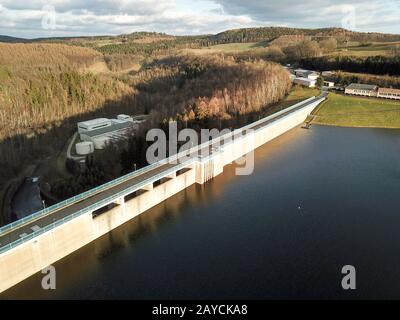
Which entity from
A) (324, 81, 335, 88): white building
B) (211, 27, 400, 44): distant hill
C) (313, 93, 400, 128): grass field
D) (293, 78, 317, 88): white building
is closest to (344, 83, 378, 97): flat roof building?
(313, 93, 400, 128): grass field

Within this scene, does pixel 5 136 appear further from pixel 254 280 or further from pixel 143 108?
pixel 254 280

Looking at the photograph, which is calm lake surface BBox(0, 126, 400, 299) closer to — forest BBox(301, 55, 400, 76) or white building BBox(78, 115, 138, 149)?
white building BBox(78, 115, 138, 149)

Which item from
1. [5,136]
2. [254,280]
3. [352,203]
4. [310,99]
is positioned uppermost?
[310,99]

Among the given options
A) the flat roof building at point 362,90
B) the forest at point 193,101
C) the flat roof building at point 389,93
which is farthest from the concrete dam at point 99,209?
the flat roof building at point 389,93

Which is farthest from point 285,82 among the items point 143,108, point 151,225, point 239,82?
point 151,225

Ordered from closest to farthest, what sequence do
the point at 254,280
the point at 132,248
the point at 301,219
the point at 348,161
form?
the point at 254,280 < the point at 132,248 < the point at 301,219 < the point at 348,161
